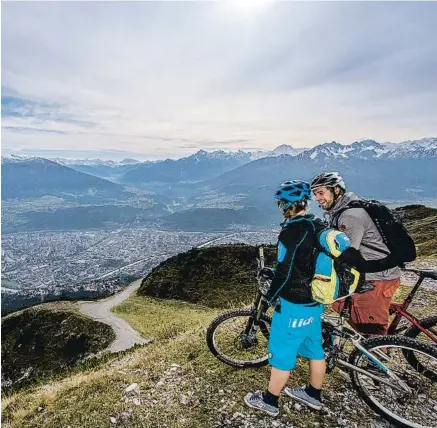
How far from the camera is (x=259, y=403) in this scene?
6.40 metres

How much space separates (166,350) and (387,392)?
588cm

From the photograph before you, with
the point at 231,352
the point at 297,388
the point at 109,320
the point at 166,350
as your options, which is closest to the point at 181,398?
the point at 231,352

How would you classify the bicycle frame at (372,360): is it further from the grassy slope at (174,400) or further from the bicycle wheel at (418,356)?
the grassy slope at (174,400)

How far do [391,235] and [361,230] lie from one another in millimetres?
617

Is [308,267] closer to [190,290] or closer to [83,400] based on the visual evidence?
[83,400]

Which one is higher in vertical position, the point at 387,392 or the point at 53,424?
the point at 387,392

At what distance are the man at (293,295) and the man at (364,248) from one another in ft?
2.97

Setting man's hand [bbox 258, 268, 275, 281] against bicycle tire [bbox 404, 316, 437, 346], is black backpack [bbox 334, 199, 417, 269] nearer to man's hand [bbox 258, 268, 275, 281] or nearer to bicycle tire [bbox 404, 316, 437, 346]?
bicycle tire [bbox 404, 316, 437, 346]

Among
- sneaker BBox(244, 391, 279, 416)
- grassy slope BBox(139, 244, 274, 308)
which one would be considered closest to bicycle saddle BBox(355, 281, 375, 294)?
sneaker BBox(244, 391, 279, 416)

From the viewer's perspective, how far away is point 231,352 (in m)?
8.34

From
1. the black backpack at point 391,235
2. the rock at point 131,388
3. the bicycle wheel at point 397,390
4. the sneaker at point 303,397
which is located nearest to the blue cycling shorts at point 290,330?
the sneaker at point 303,397

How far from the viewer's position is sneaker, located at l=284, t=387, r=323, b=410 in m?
6.43

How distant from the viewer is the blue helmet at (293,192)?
19.1 ft

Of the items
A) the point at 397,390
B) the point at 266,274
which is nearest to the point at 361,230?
the point at 266,274
